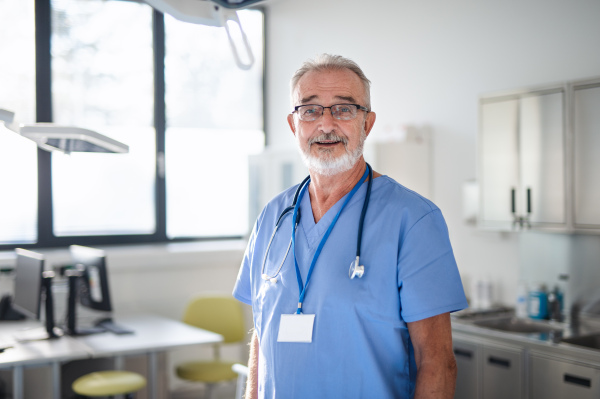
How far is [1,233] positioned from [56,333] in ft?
4.35

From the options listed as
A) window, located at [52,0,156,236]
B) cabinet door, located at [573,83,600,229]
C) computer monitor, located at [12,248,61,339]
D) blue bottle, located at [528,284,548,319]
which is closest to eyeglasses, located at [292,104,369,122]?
cabinet door, located at [573,83,600,229]

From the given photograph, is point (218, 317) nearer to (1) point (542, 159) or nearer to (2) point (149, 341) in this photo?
(2) point (149, 341)

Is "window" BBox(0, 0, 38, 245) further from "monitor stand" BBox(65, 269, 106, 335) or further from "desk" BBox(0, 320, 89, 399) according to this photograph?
"desk" BBox(0, 320, 89, 399)

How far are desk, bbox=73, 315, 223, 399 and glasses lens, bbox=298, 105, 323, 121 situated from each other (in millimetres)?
2131

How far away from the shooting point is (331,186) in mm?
1679

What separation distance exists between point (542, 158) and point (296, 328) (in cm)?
200

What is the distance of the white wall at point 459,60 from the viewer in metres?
3.29

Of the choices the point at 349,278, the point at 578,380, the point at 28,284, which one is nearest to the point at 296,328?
the point at 349,278

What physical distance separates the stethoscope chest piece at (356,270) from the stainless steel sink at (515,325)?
6.53 ft

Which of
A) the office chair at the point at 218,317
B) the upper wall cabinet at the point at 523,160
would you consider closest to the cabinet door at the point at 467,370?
the upper wall cabinet at the point at 523,160

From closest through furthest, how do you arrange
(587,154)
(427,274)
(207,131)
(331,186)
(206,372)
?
(427,274), (331,186), (587,154), (206,372), (207,131)

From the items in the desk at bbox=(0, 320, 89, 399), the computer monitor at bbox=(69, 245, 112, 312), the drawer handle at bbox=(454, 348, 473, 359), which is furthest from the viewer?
the computer monitor at bbox=(69, 245, 112, 312)

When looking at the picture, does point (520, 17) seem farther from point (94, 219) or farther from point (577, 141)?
point (94, 219)

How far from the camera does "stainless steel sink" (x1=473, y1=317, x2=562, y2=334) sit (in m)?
3.21
